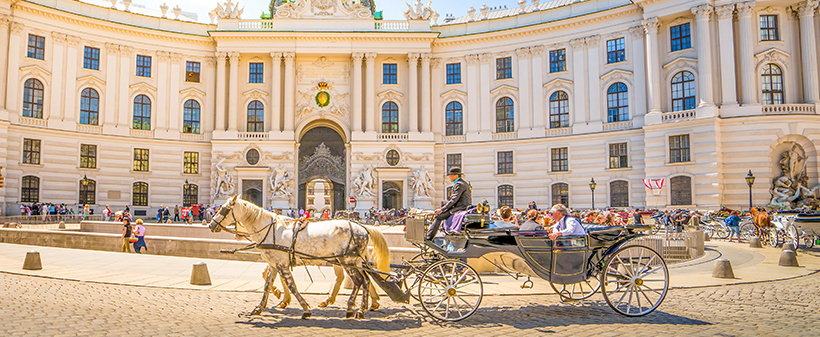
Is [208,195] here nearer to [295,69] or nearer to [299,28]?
[295,69]

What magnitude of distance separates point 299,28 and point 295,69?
3369 millimetres

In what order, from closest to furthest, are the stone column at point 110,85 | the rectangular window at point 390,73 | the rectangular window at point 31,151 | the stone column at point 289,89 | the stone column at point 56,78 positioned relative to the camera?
the rectangular window at point 31,151
the stone column at point 56,78
the stone column at point 110,85
the stone column at point 289,89
the rectangular window at point 390,73

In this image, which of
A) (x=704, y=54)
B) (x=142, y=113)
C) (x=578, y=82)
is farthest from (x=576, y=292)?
(x=142, y=113)

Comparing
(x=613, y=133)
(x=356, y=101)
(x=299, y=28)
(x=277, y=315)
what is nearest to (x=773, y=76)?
(x=613, y=133)

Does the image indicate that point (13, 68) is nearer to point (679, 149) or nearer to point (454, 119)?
point (454, 119)

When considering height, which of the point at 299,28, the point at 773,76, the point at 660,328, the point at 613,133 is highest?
the point at 299,28

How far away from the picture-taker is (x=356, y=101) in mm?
46750

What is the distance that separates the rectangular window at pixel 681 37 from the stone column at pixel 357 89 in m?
23.4

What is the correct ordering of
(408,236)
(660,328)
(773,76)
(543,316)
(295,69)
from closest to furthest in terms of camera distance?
(660,328) < (543,316) < (408,236) < (773,76) < (295,69)

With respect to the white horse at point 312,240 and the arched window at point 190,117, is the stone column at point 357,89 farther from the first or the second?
the white horse at point 312,240

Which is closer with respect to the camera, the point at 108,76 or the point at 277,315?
the point at 277,315

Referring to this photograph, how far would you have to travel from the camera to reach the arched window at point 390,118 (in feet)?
157

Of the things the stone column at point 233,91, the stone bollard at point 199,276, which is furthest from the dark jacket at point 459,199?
the stone column at point 233,91

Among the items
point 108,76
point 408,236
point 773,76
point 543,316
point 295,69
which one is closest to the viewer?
point 543,316
